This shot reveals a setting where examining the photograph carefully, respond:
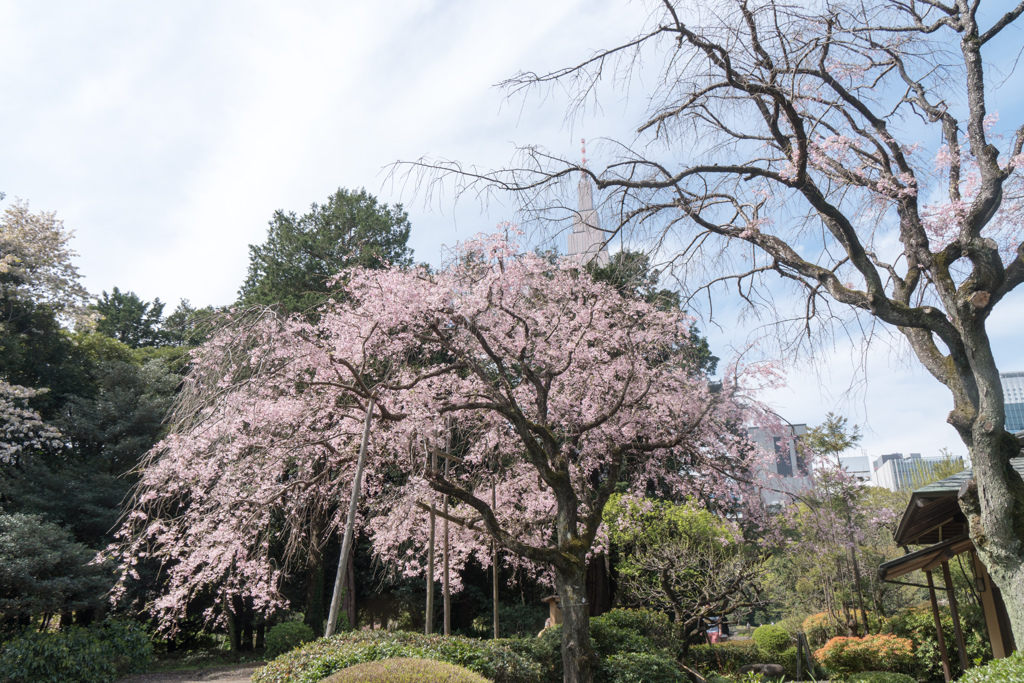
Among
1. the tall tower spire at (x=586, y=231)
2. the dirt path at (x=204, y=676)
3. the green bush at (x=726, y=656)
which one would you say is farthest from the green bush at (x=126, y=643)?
the tall tower spire at (x=586, y=231)

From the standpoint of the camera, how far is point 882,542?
734 inches

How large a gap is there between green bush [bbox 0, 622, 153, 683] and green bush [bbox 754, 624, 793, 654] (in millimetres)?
16656

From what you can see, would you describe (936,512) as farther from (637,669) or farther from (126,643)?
(126,643)

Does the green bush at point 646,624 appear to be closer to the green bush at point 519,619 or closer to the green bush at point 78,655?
the green bush at point 519,619

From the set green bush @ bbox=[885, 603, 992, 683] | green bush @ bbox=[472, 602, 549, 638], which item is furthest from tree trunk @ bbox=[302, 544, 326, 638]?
green bush @ bbox=[885, 603, 992, 683]

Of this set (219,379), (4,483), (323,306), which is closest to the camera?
(219,379)

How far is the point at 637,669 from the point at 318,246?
1611 cm

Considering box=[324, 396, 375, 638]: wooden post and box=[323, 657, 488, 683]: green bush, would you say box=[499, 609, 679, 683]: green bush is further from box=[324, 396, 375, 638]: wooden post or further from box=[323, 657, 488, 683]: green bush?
box=[323, 657, 488, 683]: green bush

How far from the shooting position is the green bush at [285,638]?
582 inches

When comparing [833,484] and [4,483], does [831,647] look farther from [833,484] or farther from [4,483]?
[4,483]

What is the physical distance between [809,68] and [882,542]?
17.8 m

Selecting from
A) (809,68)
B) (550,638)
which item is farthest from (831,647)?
(809,68)

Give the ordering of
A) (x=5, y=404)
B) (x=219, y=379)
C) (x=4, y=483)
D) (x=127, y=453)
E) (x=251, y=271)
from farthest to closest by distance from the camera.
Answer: (x=251, y=271)
(x=127, y=453)
(x=4, y=483)
(x=5, y=404)
(x=219, y=379)

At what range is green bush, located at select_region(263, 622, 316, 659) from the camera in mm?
14781
